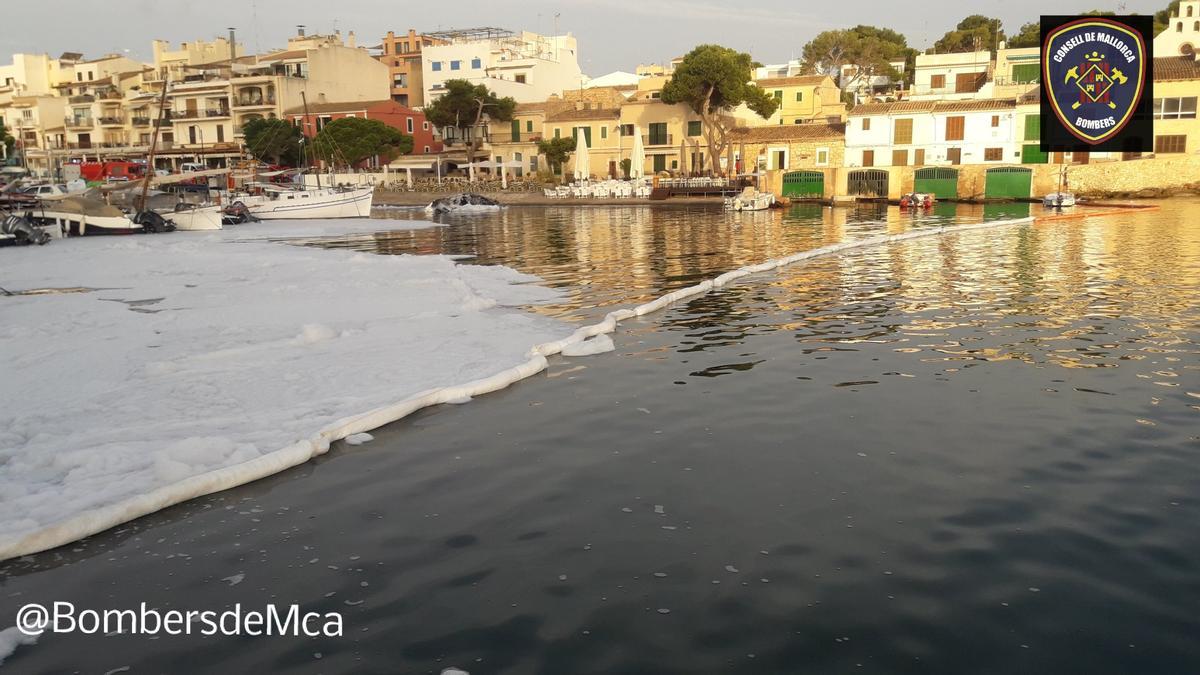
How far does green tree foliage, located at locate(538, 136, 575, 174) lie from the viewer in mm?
78150

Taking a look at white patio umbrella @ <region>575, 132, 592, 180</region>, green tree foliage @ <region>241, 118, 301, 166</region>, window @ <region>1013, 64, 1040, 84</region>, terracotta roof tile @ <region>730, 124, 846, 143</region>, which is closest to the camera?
terracotta roof tile @ <region>730, 124, 846, 143</region>

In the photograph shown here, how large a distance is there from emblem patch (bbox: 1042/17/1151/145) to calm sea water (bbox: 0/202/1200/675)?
1058 cm

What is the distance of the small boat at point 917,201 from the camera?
53.9m

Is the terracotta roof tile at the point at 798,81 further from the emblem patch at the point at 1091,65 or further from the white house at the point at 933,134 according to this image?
the emblem patch at the point at 1091,65

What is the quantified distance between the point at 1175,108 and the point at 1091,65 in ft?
148

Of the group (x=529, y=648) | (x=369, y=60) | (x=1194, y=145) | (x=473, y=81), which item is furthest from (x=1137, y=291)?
(x=369, y=60)

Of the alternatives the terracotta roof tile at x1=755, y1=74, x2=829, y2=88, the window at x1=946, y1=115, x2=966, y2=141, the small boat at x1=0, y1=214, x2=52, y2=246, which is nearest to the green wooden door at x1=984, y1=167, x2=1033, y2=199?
the window at x1=946, y1=115, x2=966, y2=141

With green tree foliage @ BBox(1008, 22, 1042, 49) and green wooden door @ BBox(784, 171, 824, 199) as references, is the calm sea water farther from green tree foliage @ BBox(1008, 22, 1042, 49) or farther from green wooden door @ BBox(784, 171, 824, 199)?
green tree foliage @ BBox(1008, 22, 1042, 49)

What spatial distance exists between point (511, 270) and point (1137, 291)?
14.6m

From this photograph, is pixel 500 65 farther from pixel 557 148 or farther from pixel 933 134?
pixel 933 134

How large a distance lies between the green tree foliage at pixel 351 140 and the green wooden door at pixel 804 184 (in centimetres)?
3557

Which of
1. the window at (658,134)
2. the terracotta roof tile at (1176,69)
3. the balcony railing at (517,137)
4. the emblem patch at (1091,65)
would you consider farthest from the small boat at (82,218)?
the terracotta roof tile at (1176,69)

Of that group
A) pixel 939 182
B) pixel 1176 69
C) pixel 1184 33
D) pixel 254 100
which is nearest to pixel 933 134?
pixel 939 182

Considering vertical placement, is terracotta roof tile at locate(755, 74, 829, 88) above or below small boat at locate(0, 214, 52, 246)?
above
